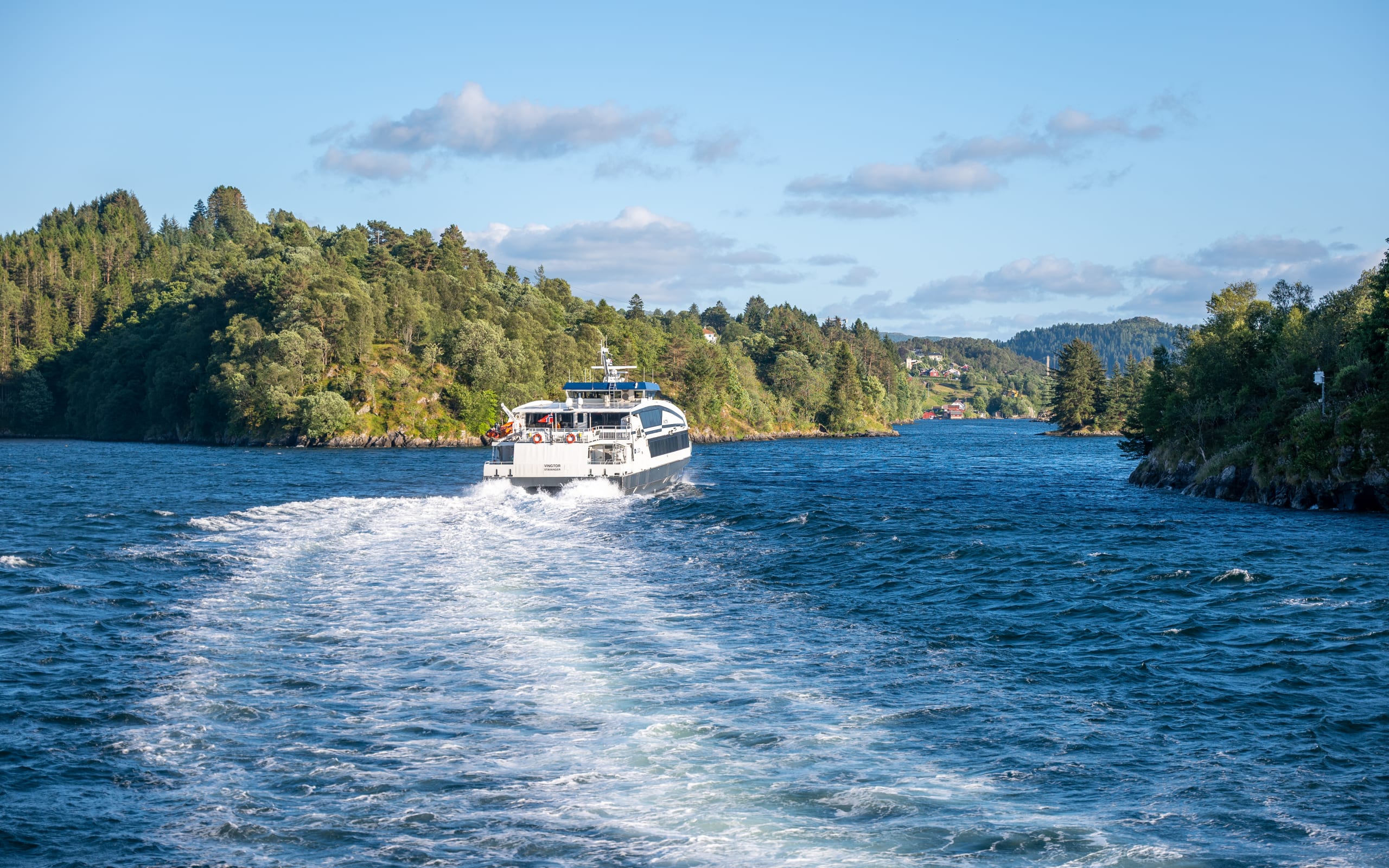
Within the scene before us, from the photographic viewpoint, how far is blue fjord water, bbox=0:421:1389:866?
539 inches

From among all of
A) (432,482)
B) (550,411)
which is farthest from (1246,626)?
(432,482)

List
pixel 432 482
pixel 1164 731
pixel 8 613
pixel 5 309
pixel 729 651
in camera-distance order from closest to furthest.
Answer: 1. pixel 1164 731
2. pixel 729 651
3. pixel 8 613
4. pixel 432 482
5. pixel 5 309

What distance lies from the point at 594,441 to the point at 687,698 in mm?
44011

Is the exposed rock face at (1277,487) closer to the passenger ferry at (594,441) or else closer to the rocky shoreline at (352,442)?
the passenger ferry at (594,441)

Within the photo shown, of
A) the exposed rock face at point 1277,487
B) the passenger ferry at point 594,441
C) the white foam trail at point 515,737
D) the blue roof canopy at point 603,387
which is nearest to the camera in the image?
the white foam trail at point 515,737

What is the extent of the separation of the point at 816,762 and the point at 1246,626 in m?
Result: 16.4

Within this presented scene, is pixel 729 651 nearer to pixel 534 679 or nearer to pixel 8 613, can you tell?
pixel 534 679

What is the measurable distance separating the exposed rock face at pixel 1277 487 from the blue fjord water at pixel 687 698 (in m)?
12.5

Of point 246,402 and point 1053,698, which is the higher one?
point 246,402

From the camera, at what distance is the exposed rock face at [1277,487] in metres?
54.7

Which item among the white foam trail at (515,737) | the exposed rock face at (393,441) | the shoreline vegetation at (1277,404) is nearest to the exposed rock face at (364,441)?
the exposed rock face at (393,441)

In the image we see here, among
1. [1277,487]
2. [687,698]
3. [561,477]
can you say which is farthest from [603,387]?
[687,698]

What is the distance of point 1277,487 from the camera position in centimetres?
6050

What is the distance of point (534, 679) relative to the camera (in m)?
21.3
